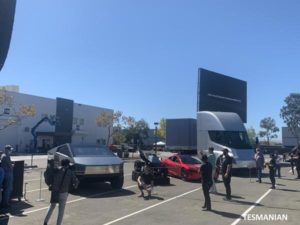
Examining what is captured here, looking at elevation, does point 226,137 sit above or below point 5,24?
below

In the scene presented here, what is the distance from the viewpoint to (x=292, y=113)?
9344 cm

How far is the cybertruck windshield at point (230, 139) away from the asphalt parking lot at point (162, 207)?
814 centimetres

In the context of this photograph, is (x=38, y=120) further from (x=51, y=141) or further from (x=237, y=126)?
(x=237, y=126)

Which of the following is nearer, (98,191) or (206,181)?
(206,181)

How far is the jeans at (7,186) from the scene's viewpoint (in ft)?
37.4

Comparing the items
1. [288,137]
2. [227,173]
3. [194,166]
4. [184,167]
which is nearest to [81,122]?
[288,137]

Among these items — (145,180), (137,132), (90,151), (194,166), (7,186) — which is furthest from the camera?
(137,132)

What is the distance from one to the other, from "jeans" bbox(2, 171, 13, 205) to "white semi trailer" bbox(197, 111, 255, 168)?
14870 millimetres

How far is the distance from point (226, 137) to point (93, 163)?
12.1 metres

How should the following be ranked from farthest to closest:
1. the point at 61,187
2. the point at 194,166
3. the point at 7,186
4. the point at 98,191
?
the point at 194,166 → the point at 98,191 → the point at 7,186 → the point at 61,187

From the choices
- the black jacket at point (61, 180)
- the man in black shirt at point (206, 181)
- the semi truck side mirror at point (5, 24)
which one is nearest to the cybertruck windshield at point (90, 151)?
the man in black shirt at point (206, 181)

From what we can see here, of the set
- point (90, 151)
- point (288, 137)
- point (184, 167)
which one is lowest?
point (184, 167)

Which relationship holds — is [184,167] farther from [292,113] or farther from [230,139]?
[292,113]

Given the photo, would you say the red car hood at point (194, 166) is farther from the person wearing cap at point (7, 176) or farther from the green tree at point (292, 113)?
the green tree at point (292, 113)
